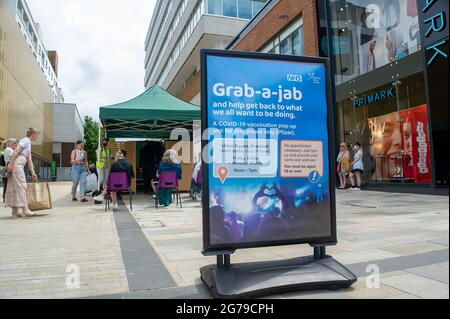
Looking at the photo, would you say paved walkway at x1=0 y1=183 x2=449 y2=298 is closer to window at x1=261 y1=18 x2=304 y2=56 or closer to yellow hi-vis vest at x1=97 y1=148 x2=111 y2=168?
yellow hi-vis vest at x1=97 y1=148 x2=111 y2=168

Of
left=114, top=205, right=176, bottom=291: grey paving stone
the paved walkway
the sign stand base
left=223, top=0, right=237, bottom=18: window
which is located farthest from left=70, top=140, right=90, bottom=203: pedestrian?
left=223, top=0, right=237, bottom=18: window

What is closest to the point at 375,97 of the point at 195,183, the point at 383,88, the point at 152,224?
the point at 383,88

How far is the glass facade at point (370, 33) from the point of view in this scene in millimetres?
12320

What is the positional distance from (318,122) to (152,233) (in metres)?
3.50

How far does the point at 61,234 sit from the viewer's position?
5812 mm

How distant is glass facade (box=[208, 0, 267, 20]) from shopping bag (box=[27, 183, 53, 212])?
21583 millimetres

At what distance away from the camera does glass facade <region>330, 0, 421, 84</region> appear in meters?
12.3

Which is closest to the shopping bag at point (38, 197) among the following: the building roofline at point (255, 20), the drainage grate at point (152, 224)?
the drainage grate at point (152, 224)

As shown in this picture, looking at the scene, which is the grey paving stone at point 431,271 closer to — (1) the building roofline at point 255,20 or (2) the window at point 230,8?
(1) the building roofline at point 255,20

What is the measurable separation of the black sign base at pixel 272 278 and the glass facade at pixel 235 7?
25.7 m

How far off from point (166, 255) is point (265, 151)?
1.93 m

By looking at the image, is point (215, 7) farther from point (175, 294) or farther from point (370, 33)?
point (175, 294)
